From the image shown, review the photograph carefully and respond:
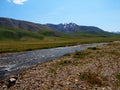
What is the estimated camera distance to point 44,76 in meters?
27.1

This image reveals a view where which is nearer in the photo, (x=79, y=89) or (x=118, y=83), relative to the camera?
(x=79, y=89)

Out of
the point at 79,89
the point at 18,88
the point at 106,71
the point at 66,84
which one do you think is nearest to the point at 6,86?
the point at 18,88

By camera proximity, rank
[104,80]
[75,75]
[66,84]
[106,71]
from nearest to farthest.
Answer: [66,84], [104,80], [75,75], [106,71]

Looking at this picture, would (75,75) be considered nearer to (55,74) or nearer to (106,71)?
(55,74)

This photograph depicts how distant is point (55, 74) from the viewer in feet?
92.4

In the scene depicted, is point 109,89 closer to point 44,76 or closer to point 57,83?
point 57,83

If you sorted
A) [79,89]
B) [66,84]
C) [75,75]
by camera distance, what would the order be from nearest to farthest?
1. [79,89]
2. [66,84]
3. [75,75]

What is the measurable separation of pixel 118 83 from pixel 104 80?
1.53 meters

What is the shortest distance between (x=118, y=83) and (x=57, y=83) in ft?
21.0

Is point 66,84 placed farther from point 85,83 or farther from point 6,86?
point 6,86

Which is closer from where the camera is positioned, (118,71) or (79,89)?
(79,89)

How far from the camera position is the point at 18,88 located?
2312 centimetres

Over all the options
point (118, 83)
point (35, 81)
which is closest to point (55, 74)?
point (35, 81)

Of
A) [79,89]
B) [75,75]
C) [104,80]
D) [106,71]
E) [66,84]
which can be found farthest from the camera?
[106,71]
